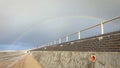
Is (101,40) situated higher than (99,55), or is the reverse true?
(101,40)

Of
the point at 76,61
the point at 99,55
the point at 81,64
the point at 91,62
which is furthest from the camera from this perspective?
the point at 76,61

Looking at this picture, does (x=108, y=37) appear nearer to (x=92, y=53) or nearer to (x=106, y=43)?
(x=106, y=43)

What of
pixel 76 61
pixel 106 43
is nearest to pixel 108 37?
pixel 106 43

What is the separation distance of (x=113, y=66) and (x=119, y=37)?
1429mm

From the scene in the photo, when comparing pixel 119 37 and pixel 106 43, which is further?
pixel 106 43

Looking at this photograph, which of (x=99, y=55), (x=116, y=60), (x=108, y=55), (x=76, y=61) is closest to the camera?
(x=116, y=60)

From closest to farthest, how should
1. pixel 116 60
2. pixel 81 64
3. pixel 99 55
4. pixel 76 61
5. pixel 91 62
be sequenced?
pixel 116 60 < pixel 99 55 < pixel 91 62 < pixel 81 64 < pixel 76 61

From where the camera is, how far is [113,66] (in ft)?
30.1

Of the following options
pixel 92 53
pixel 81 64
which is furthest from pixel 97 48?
pixel 81 64

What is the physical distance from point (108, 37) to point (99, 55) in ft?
3.73

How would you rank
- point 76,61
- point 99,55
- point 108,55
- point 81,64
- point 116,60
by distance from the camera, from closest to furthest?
point 116,60
point 108,55
point 99,55
point 81,64
point 76,61

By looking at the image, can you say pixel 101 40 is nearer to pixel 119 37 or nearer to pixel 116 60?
pixel 119 37

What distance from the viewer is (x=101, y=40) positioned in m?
11.9

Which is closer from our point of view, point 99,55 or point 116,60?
point 116,60
